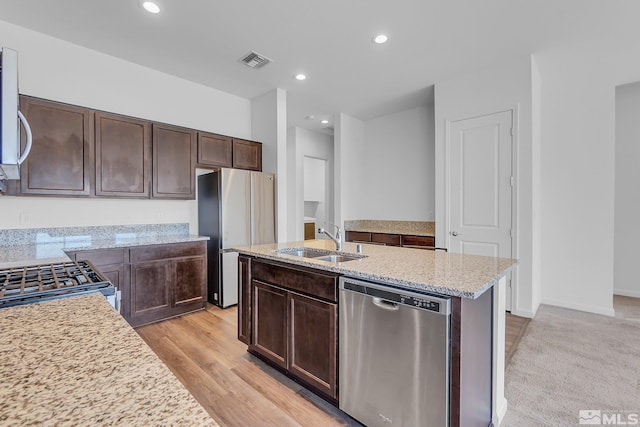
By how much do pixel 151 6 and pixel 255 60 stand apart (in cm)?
111

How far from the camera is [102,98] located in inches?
129

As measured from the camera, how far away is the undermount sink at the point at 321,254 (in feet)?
7.48

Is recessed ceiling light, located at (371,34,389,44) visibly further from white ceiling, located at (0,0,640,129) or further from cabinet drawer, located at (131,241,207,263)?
cabinet drawer, located at (131,241,207,263)

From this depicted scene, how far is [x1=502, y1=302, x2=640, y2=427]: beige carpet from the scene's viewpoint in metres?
1.82

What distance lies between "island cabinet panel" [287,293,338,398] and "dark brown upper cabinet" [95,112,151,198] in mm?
2388

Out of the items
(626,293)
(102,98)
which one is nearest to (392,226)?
(626,293)

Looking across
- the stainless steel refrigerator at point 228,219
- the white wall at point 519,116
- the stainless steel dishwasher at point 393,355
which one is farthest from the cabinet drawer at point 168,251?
the white wall at point 519,116

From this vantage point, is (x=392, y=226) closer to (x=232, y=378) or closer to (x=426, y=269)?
(x=426, y=269)

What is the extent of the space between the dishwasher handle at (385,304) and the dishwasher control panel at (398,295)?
0.06 ft

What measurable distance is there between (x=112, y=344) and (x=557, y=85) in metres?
4.93

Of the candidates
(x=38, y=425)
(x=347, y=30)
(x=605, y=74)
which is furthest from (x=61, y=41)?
(x=605, y=74)

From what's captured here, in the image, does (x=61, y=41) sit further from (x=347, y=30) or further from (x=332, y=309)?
(x=332, y=309)

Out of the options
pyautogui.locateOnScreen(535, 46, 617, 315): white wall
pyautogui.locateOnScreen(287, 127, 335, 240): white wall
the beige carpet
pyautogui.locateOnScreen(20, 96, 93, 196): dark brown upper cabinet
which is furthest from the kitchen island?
pyautogui.locateOnScreen(287, 127, 335, 240): white wall

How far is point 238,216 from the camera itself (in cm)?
375
